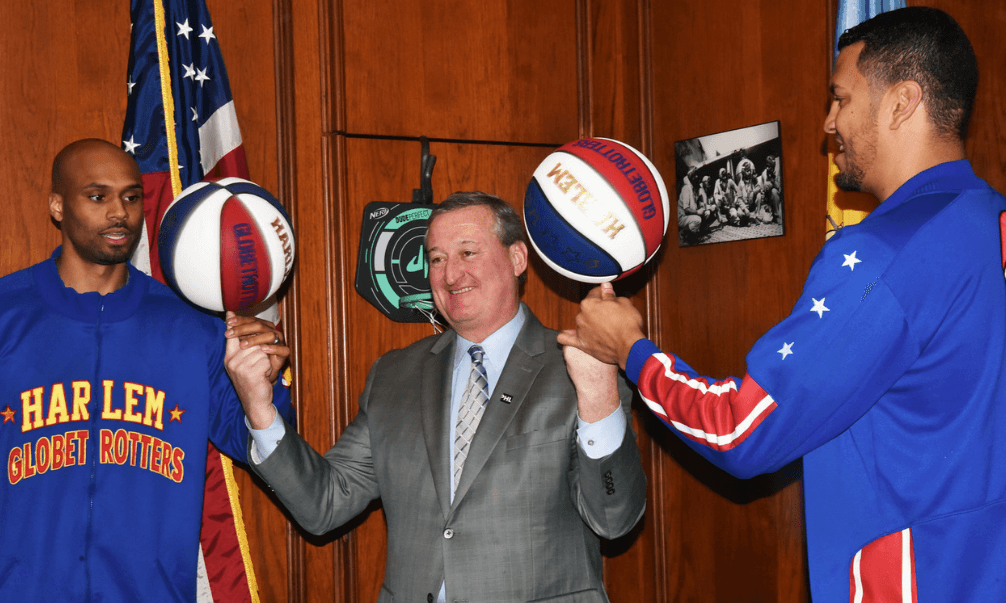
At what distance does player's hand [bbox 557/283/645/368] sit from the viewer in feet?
5.79

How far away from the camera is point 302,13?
2.90 m

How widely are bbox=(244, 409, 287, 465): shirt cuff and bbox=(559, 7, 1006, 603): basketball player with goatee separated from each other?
3.50 feet

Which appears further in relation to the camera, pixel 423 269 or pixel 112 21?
pixel 423 269

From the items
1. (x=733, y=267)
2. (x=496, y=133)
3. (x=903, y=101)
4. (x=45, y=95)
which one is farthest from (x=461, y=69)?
(x=903, y=101)

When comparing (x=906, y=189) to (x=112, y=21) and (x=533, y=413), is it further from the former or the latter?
(x=112, y=21)

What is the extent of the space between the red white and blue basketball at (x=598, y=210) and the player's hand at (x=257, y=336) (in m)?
0.74

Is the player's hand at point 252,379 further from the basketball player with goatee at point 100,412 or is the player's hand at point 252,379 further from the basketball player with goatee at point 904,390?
the basketball player with goatee at point 904,390

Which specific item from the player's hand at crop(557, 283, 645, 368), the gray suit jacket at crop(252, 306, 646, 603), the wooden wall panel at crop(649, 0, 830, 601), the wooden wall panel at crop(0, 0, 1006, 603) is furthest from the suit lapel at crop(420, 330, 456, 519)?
the wooden wall panel at crop(649, 0, 830, 601)

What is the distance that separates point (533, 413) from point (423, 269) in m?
1.03

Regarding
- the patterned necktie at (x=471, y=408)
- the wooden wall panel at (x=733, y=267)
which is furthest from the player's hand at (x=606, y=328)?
the wooden wall panel at (x=733, y=267)

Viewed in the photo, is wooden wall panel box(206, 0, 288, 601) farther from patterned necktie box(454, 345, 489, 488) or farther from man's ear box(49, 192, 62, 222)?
patterned necktie box(454, 345, 489, 488)

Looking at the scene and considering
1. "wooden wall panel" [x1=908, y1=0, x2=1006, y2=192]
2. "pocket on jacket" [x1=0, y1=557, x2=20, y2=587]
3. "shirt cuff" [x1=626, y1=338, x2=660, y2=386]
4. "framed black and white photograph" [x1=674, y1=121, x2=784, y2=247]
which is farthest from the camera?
"framed black and white photograph" [x1=674, y1=121, x2=784, y2=247]

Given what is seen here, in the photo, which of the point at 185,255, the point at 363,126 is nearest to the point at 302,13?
the point at 363,126

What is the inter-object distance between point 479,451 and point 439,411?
198 mm
